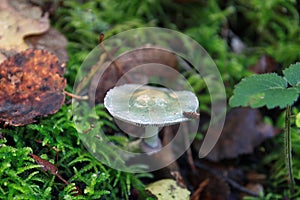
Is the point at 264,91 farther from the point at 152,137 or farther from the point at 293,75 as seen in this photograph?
the point at 152,137

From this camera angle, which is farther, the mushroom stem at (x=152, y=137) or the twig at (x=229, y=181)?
the twig at (x=229, y=181)

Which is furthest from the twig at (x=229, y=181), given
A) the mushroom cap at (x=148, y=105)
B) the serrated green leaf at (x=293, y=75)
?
the serrated green leaf at (x=293, y=75)

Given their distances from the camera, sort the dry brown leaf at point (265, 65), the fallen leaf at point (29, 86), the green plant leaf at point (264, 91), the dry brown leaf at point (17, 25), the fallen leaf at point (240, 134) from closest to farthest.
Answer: the green plant leaf at point (264, 91) < the fallen leaf at point (29, 86) < the dry brown leaf at point (17, 25) < the fallen leaf at point (240, 134) < the dry brown leaf at point (265, 65)

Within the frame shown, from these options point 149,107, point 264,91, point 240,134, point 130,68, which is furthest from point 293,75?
point 130,68

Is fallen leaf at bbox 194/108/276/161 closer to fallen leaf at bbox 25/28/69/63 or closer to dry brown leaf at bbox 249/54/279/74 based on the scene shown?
dry brown leaf at bbox 249/54/279/74

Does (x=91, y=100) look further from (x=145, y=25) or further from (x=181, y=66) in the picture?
(x=145, y=25)

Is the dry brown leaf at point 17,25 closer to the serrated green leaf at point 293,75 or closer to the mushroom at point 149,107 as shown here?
the mushroom at point 149,107

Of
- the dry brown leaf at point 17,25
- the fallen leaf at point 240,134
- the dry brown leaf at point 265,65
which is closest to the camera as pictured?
the dry brown leaf at point 17,25

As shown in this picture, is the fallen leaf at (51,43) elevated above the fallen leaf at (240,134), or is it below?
above
